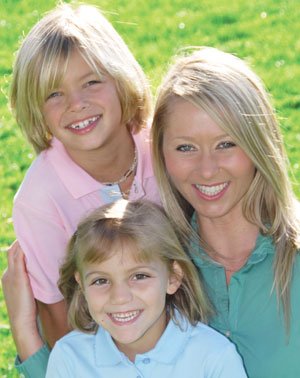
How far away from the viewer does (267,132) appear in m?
3.99

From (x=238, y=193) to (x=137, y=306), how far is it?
0.56 metres

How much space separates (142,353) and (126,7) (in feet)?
17.8

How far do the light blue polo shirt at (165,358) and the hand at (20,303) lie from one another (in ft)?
1.62

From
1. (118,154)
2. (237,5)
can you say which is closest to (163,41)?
(237,5)

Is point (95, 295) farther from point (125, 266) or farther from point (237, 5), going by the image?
point (237, 5)

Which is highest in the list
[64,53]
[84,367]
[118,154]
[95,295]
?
[64,53]

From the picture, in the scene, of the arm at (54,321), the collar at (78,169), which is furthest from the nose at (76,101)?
the arm at (54,321)

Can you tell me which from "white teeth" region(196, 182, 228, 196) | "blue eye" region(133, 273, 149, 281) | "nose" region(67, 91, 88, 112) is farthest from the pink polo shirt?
"blue eye" region(133, 273, 149, 281)

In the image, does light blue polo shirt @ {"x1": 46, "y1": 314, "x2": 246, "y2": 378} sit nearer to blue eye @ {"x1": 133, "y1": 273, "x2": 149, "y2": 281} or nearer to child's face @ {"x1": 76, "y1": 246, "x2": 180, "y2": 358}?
child's face @ {"x1": 76, "y1": 246, "x2": 180, "y2": 358}

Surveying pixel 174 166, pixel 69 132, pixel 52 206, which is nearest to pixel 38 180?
pixel 52 206

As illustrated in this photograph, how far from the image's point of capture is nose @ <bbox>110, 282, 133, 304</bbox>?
3.85 m

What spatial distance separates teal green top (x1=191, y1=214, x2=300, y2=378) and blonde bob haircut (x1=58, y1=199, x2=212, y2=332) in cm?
9

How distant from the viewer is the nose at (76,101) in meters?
4.32

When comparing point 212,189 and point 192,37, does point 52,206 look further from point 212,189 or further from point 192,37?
point 192,37
